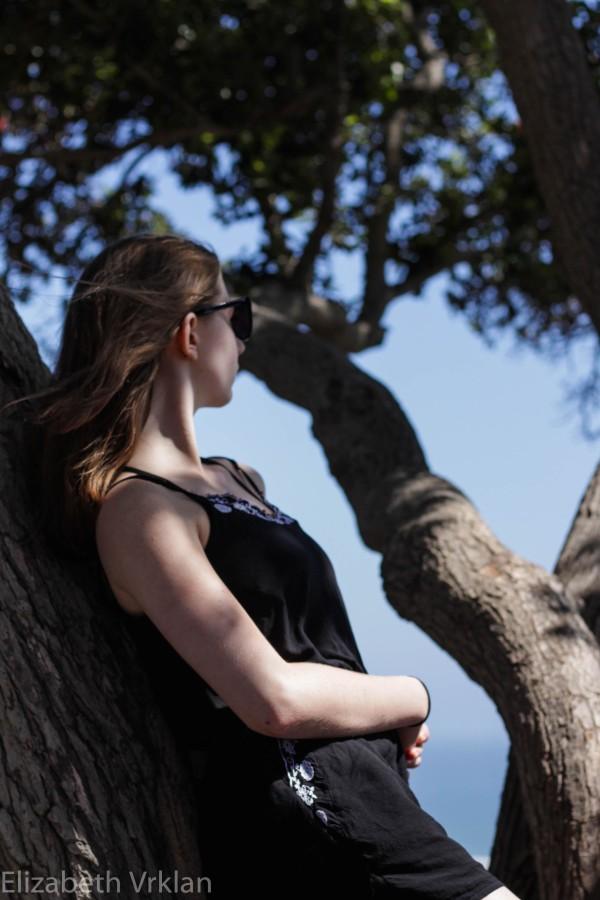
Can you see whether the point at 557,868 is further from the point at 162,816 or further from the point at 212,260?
the point at 212,260

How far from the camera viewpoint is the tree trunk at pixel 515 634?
2994 millimetres

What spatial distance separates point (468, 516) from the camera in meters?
3.71

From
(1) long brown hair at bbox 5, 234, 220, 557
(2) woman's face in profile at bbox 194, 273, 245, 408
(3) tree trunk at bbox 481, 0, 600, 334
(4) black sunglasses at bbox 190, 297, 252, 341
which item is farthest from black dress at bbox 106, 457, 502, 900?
(3) tree trunk at bbox 481, 0, 600, 334

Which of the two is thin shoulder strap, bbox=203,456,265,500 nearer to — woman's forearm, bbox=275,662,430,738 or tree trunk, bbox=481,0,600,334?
woman's forearm, bbox=275,662,430,738

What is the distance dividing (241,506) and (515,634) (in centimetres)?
141

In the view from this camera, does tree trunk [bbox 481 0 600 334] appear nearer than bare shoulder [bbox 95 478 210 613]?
No

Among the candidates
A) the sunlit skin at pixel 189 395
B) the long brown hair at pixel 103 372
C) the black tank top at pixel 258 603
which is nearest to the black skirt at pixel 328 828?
the black tank top at pixel 258 603

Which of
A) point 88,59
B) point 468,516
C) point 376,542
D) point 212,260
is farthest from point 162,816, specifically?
point 88,59

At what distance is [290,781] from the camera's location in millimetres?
1881

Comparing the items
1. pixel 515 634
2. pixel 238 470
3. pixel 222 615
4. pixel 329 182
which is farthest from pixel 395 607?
pixel 329 182

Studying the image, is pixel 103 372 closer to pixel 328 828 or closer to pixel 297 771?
A: pixel 297 771

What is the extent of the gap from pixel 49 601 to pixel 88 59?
4957 mm

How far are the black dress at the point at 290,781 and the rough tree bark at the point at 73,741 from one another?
68 mm

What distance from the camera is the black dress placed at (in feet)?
6.13
